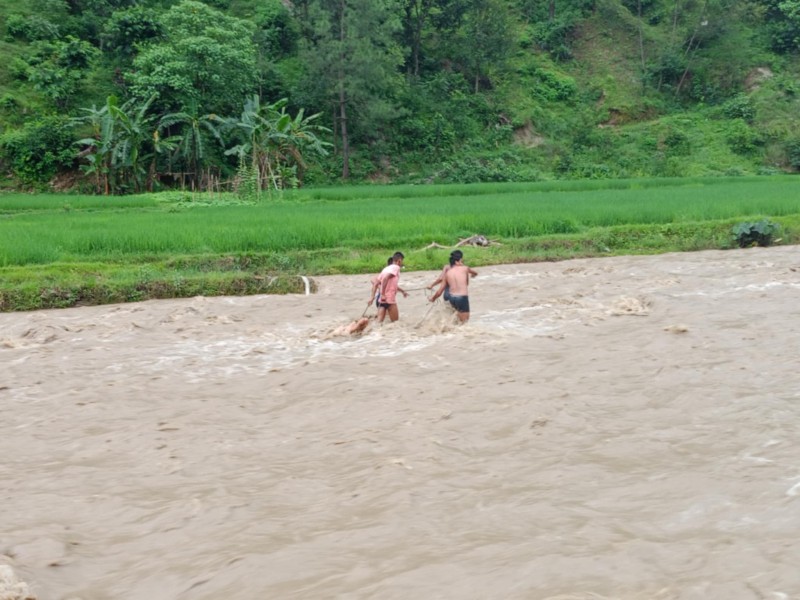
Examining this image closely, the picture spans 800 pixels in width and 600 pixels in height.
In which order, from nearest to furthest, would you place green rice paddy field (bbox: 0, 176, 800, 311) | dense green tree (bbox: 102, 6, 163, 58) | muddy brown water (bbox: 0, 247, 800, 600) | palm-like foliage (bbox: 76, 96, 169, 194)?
muddy brown water (bbox: 0, 247, 800, 600) < green rice paddy field (bbox: 0, 176, 800, 311) < palm-like foliage (bbox: 76, 96, 169, 194) < dense green tree (bbox: 102, 6, 163, 58)

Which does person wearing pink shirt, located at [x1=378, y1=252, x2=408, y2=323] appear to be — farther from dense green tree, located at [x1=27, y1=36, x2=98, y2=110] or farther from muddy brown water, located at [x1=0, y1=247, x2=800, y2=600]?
dense green tree, located at [x1=27, y1=36, x2=98, y2=110]

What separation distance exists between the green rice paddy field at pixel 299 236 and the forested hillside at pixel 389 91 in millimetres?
6454

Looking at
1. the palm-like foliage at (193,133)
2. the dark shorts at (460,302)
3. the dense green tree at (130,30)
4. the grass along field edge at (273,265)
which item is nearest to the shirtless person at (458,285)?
the dark shorts at (460,302)

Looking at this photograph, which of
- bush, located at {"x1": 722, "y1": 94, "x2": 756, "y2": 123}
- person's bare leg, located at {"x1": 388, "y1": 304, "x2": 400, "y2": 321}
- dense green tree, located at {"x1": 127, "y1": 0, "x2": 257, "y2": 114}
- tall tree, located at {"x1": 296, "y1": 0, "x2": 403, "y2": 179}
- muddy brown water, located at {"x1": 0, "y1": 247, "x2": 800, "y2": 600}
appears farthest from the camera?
bush, located at {"x1": 722, "y1": 94, "x2": 756, "y2": 123}

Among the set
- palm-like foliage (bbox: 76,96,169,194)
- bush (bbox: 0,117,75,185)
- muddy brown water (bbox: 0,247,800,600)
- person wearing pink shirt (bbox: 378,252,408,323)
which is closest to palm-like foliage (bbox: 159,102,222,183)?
palm-like foliage (bbox: 76,96,169,194)

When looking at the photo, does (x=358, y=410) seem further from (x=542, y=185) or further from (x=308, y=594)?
(x=542, y=185)

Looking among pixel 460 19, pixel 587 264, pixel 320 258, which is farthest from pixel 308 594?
pixel 460 19

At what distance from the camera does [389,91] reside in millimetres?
31953

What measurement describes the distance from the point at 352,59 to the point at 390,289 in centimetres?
2174

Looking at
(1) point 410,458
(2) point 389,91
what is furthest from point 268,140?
(1) point 410,458

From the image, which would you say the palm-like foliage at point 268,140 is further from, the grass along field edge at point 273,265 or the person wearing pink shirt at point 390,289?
the person wearing pink shirt at point 390,289

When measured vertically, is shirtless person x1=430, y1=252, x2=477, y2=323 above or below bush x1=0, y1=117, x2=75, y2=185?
below

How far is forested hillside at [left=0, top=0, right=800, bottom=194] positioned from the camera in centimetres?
2461

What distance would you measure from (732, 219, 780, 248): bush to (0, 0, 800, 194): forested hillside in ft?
45.0
